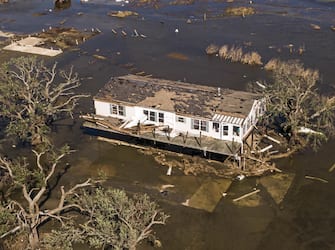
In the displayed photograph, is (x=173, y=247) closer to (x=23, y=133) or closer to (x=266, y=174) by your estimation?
(x=266, y=174)

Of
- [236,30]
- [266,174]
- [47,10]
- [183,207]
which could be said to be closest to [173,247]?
[183,207]

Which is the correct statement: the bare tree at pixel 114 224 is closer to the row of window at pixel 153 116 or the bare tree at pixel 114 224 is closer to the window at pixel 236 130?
the window at pixel 236 130

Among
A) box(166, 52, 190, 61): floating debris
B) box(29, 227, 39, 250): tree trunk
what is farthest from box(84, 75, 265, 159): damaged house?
box(166, 52, 190, 61): floating debris

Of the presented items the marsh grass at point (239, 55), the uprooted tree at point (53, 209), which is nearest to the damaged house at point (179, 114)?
the uprooted tree at point (53, 209)

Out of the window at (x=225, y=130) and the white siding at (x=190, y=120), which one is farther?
the window at (x=225, y=130)

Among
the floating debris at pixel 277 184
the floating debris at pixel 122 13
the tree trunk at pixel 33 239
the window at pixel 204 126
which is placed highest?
the floating debris at pixel 122 13

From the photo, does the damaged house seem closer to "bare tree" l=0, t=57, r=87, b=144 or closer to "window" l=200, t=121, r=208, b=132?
"window" l=200, t=121, r=208, b=132

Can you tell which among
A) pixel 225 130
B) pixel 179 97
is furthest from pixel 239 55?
pixel 225 130
